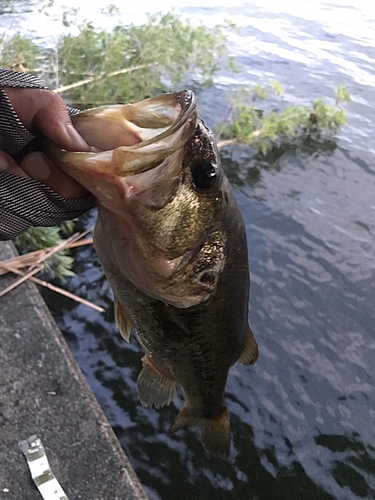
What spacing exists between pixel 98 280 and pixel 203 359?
3364mm

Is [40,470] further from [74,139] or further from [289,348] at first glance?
[289,348]

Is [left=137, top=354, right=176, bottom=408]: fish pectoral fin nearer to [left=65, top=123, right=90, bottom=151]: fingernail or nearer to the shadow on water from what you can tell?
[left=65, top=123, right=90, bottom=151]: fingernail

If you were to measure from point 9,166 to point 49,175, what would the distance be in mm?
144

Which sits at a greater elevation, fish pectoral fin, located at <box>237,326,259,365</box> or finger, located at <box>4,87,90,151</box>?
finger, located at <box>4,87,90,151</box>

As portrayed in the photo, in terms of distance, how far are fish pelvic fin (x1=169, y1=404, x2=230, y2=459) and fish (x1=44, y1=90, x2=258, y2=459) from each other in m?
0.48

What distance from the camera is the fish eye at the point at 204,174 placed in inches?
66.1

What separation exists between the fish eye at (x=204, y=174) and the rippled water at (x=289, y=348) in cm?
312

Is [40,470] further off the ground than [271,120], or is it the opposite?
[271,120]

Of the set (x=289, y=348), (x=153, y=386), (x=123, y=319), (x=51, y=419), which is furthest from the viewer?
(x=289, y=348)

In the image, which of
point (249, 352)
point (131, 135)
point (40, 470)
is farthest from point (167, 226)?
point (40, 470)

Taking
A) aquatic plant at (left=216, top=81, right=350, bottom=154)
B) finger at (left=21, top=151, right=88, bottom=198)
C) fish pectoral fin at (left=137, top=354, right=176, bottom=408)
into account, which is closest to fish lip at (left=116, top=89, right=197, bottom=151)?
finger at (left=21, top=151, right=88, bottom=198)

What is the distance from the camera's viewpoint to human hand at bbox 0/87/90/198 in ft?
5.39

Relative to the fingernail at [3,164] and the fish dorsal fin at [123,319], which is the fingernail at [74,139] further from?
the fish dorsal fin at [123,319]

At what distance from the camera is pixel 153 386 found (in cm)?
256
